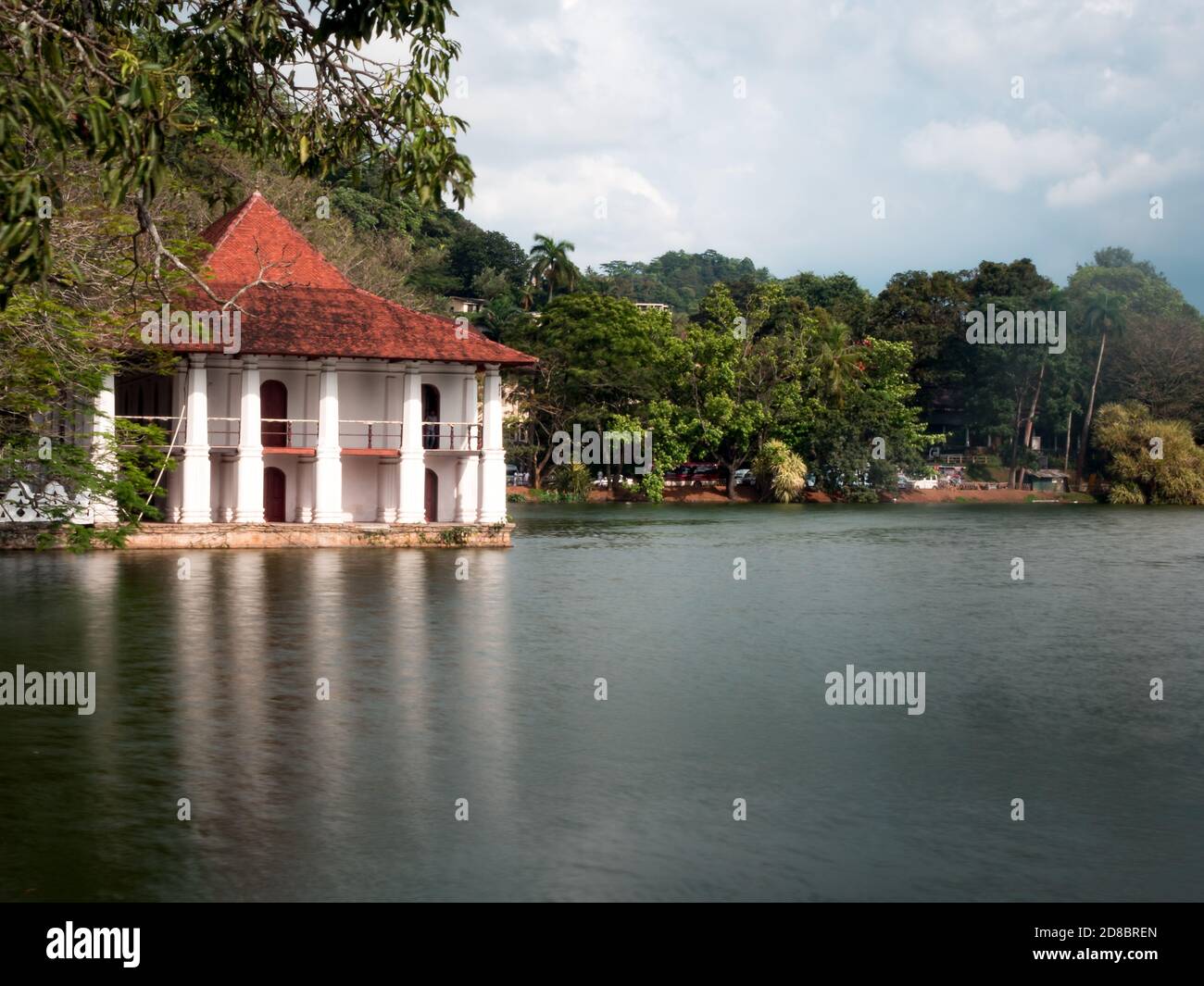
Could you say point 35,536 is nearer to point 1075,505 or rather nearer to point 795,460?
point 795,460

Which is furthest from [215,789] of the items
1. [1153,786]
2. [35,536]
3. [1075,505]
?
[1075,505]

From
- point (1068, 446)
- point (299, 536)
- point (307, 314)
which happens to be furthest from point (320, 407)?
point (1068, 446)

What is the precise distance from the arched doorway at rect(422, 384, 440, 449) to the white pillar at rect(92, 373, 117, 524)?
9.60 metres

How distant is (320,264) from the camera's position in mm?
46188

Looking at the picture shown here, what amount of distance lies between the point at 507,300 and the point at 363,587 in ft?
209

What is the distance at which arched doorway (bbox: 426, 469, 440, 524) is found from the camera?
44312mm

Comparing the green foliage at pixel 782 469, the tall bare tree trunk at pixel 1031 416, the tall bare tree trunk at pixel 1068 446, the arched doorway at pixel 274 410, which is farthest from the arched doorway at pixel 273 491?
the tall bare tree trunk at pixel 1068 446

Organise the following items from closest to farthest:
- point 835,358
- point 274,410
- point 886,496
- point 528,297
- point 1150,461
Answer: point 274,410
point 1150,461
point 835,358
point 886,496
point 528,297

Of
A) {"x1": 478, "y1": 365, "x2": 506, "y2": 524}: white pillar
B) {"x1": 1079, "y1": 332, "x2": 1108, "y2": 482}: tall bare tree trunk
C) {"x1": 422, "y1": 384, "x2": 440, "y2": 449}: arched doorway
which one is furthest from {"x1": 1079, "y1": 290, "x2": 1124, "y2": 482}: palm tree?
{"x1": 422, "y1": 384, "x2": 440, "y2": 449}: arched doorway

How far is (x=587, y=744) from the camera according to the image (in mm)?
14602

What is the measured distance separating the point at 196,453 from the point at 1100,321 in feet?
216

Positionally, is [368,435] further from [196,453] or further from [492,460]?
[196,453]

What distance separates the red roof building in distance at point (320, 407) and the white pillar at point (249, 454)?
0.12 feet
